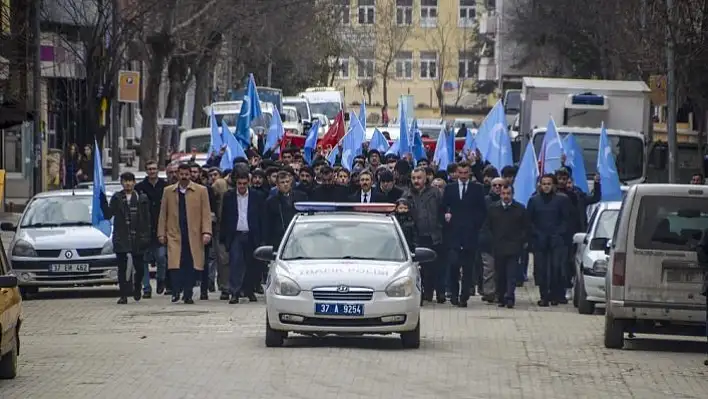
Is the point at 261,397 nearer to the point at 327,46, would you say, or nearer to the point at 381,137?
the point at 381,137

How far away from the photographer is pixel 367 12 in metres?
92.7

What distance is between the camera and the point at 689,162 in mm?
46688

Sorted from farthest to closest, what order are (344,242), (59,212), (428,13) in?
(428,13)
(59,212)
(344,242)

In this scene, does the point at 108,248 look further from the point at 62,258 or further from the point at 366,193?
the point at 366,193

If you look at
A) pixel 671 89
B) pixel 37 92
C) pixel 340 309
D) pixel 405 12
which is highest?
pixel 405 12

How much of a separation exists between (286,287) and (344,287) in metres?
0.57

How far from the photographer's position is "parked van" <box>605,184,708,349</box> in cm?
1645

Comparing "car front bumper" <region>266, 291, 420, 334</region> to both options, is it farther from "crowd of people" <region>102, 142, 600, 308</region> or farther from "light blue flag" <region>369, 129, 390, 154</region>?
"light blue flag" <region>369, 129, 390, 154</region>

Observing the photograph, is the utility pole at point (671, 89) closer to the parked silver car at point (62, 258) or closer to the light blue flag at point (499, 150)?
the light blue flag at point (499, 150)

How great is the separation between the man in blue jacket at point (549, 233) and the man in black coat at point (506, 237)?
43 centimetres

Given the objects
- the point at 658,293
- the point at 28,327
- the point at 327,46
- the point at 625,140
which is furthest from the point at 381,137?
the point at 327,46

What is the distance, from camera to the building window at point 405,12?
96681mm

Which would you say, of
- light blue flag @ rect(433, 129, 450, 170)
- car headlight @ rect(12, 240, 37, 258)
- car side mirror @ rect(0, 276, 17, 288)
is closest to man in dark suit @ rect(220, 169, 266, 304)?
car headlight @ rect(12, 240, 37, 258)

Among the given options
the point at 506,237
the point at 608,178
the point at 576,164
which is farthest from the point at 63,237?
the point at 608,178
